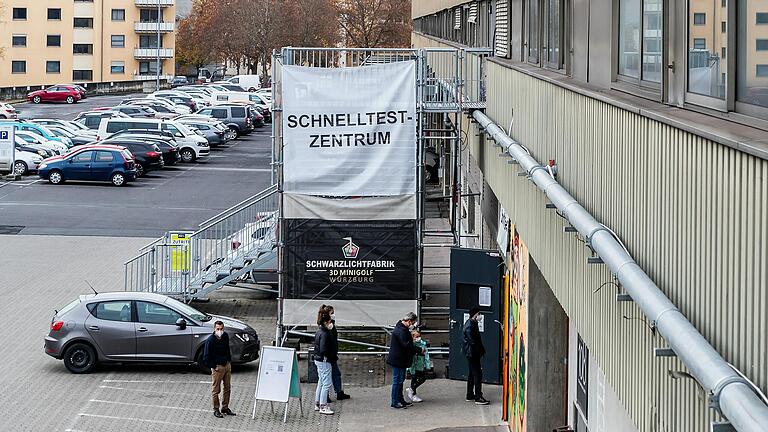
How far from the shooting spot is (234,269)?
2386 cm

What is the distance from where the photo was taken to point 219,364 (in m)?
17.2

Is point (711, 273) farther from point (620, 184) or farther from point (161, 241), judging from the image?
point (161, 241)

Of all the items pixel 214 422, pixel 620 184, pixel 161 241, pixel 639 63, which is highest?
pixel 639 63

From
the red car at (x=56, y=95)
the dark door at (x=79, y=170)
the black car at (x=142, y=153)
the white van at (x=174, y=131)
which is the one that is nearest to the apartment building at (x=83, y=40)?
the red car at (x=56, y=95)

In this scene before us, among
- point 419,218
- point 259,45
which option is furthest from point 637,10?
point 259,45

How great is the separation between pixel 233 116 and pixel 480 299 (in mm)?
53475

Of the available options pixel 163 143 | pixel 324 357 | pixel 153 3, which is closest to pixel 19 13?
pixel 153 3

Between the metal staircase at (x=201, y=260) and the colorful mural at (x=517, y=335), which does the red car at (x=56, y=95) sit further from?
the colorful mural at (x=517, y=335)

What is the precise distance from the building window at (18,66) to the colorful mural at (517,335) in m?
93.8

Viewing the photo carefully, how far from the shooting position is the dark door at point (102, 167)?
152ft

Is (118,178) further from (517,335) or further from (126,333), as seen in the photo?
(517,335)

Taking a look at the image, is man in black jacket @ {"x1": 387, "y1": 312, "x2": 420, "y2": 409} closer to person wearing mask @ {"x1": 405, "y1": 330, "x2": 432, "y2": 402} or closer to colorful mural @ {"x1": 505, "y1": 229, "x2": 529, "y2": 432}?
person wearing mask @ {"x1": 405, "y1": 330, "x2": 432, "y2": 402}

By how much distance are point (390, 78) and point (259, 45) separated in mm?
82259

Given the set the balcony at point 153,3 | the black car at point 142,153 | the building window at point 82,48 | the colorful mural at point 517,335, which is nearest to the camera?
the colorful mural at point 517,335
